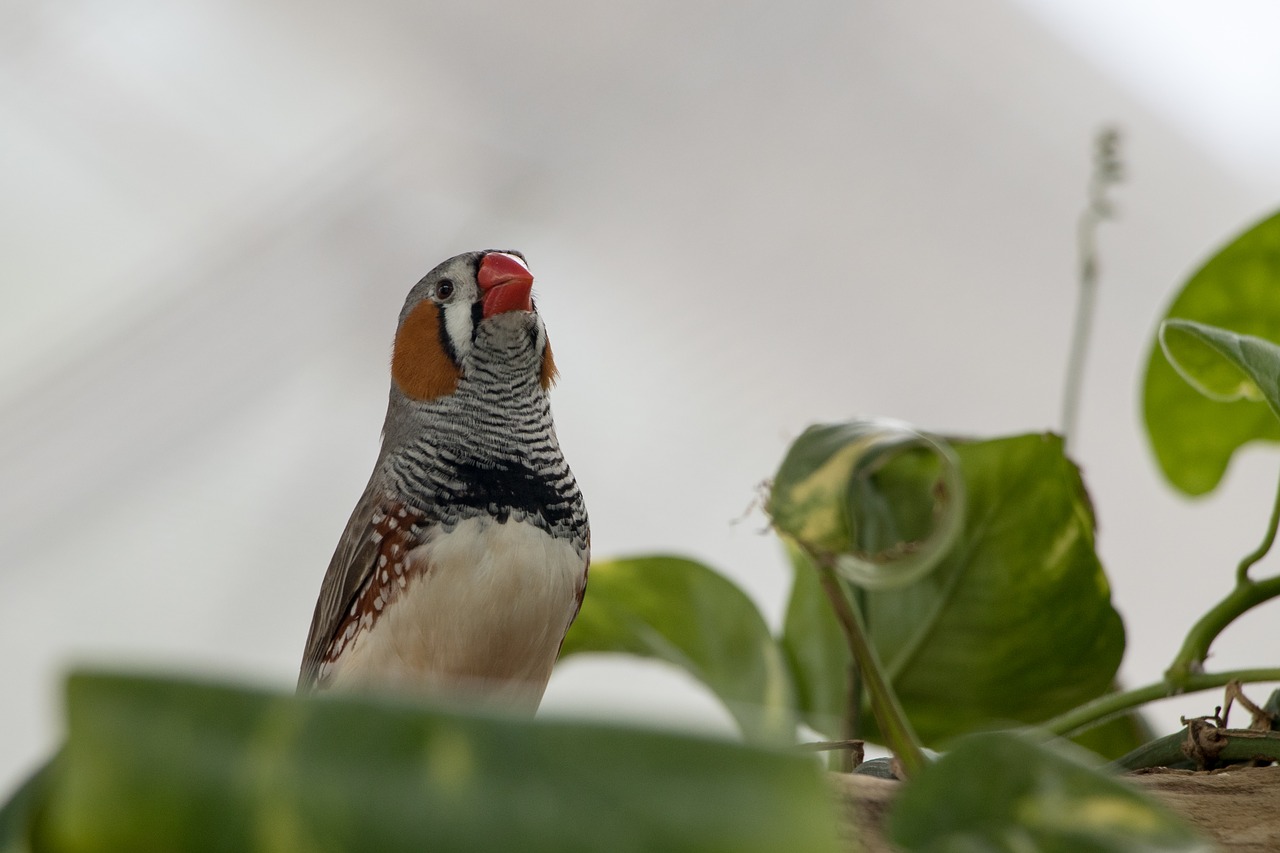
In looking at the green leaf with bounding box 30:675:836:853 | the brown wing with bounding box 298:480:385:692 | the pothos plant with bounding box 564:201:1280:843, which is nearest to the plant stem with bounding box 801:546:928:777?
the pothos plant with bounding box 564:201:1280:843

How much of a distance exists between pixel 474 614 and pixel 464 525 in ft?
0.14

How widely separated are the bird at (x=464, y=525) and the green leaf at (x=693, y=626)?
0.16 m

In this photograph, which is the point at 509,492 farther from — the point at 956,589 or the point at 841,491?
the point at 956,589

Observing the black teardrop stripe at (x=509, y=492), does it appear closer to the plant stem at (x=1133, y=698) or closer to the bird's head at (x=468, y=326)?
the bird's head at (x=468, y=326)

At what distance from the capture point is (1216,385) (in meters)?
0.59

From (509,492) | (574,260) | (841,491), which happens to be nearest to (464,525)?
(509,492)

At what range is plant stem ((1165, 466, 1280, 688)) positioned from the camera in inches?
24.1

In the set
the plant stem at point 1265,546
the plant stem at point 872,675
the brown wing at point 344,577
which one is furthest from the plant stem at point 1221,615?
the brown wing at point 344,577

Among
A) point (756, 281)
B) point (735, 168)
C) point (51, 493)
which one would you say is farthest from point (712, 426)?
point (51, 493)

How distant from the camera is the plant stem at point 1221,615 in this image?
613mm

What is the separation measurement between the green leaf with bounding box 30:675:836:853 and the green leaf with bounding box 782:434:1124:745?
527mm

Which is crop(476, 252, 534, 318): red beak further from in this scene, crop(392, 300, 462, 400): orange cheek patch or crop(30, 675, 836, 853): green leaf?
crop(30, 675, 836, 853): green leaf

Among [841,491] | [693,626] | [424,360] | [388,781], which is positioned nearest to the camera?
[388,781]

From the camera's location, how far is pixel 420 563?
0.58 meters
